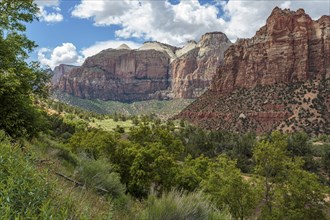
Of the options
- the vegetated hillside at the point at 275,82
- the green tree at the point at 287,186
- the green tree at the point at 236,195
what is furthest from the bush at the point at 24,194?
the vegetated hillside at the point at 275,82

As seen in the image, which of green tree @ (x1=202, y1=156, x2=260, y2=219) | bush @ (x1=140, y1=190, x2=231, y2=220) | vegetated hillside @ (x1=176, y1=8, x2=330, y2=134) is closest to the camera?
bush @ (x1=140, y1=190, x2=231, y2=220)

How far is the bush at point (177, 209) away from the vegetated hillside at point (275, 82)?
370 ft

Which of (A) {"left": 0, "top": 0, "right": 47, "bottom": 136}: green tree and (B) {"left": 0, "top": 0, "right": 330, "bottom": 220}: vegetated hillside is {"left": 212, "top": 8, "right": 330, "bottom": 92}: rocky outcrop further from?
(A) {"left": 0, "top": 0, "right": 47, "bottom": 136}: green tree

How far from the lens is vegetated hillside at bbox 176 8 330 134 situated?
123625 mm

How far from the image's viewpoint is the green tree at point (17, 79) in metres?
12.2

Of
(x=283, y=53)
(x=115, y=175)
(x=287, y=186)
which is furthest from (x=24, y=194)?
(x=283, y=53)

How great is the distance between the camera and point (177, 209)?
6.58 m

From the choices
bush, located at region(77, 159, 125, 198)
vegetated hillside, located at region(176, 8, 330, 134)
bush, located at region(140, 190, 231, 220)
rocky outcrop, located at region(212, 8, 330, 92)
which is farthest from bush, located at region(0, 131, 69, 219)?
rocky outcrop, located at region(212, 8, 330, 92)

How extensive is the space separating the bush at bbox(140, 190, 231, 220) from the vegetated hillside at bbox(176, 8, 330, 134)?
4446 inches

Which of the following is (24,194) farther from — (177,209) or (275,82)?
(275,82)

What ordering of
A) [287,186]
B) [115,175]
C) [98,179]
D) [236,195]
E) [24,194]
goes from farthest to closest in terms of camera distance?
[287,186] → [236,195] → [115,175] → [98,179] → [24,194]

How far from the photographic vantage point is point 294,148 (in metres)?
69.8

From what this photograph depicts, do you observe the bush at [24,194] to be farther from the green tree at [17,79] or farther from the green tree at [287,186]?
the green tree at [287,186]

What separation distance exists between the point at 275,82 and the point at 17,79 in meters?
149
